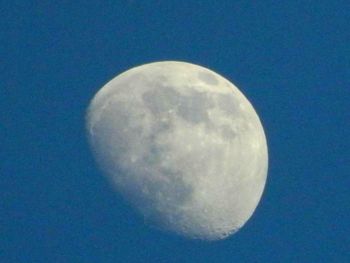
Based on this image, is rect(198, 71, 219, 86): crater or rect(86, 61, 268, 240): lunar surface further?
rect(198, 71, 219, 86): crater

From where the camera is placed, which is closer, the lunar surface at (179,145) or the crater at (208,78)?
the lunar surface at (179,145)

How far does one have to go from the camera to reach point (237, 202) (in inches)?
579

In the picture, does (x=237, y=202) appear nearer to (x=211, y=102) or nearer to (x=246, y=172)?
(x=246, y=172)

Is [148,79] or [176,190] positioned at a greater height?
[148,79]

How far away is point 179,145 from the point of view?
13.8m

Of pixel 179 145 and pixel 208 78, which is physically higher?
pixel 208 78

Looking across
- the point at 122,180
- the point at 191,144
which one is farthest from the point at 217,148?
the point at 122,180

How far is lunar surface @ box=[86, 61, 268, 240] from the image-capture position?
13.8 metres

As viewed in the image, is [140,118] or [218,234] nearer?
[140,118]

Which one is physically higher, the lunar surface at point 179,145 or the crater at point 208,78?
the crater at point 208,78

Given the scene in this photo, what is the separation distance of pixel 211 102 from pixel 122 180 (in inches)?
59.2

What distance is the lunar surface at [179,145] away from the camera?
13.8m

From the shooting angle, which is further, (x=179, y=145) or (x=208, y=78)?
(x=208, y=78)

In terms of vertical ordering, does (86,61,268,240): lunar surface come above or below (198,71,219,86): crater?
below
